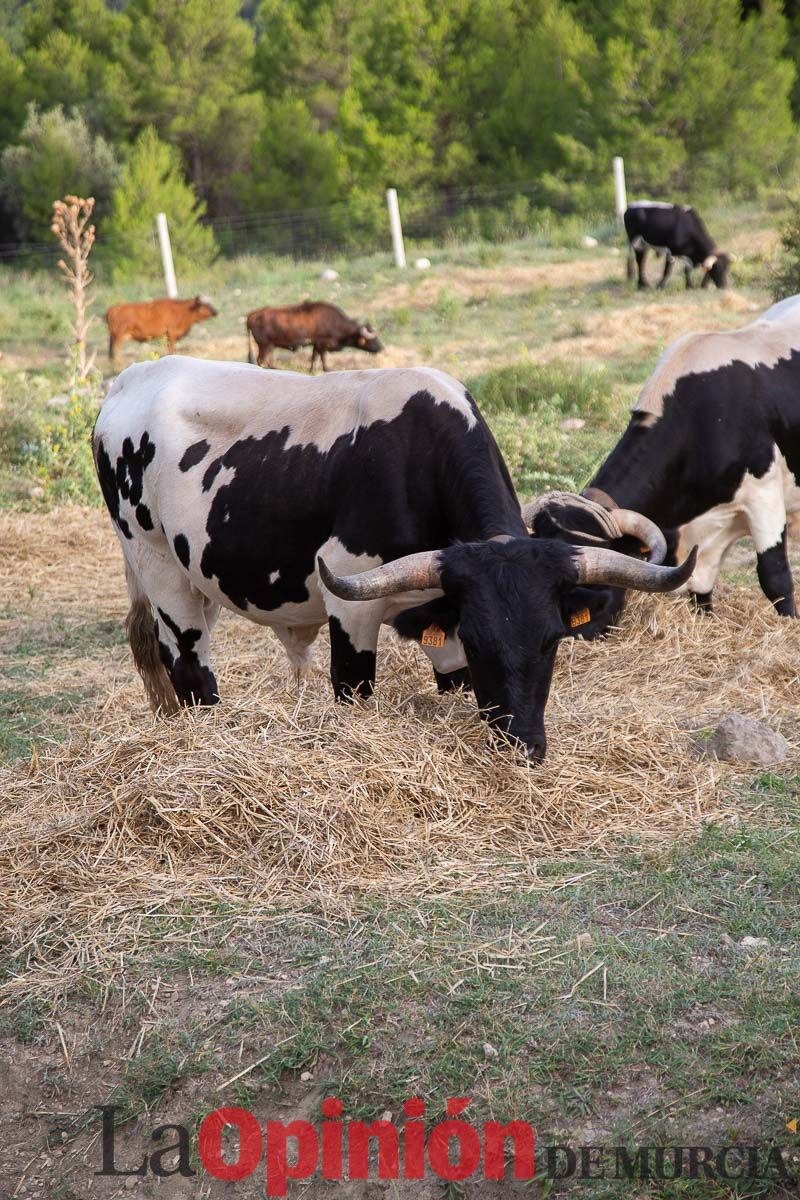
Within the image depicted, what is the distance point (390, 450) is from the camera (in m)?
4.95

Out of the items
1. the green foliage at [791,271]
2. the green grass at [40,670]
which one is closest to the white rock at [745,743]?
the green grass at [40,670]

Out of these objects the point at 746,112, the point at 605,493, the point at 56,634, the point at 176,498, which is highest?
the point at 746,112

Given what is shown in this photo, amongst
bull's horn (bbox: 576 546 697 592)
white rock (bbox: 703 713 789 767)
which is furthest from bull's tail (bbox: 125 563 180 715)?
white rock (bbox: 703 713 789 767)

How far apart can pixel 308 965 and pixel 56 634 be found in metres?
4.72

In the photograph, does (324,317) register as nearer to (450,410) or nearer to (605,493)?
(605,493)

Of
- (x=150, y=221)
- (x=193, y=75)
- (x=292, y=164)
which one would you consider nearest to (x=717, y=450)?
(x=150, y=221)

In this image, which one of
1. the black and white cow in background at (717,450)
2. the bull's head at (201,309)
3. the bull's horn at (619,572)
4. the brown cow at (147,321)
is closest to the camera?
the bull's horn at (619,572)

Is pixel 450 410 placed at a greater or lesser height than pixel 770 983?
greater

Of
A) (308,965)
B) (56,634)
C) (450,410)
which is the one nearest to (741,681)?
(450,410)

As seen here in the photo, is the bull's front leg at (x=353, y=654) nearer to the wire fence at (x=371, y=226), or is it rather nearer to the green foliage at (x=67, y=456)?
the green foliage at (x=67, y=456)

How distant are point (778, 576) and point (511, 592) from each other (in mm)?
3000

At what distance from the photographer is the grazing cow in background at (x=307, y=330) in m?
16.8

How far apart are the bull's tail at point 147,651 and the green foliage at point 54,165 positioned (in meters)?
28.4

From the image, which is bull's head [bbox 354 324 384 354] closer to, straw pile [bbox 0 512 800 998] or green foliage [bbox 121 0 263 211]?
straw pile [bbox 0 512 800 998]
